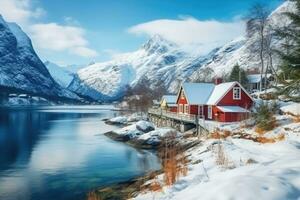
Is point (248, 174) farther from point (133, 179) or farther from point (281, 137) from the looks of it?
point (133, 179)

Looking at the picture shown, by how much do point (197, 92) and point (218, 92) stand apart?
5104 millimetres

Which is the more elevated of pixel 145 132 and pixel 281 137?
Result: pixel 281 137

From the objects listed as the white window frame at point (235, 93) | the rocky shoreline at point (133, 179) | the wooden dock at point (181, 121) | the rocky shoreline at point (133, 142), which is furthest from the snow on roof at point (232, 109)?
the rocky shoreline at point (133, 142)

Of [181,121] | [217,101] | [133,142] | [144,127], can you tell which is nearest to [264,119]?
[217,101]

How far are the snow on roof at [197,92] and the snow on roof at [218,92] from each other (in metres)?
1.18

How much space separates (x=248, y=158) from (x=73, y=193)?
15.1 meters

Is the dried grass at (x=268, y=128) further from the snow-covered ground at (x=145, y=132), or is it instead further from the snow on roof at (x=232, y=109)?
the snow-covered ground at (x=145, y=132)

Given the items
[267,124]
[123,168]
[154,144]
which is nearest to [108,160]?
[123,168]

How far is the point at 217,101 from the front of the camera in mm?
56781

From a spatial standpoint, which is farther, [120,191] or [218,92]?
[218,92]

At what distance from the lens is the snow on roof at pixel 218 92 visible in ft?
187

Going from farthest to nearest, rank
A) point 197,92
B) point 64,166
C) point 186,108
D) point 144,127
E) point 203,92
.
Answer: point 144,127 → point 186,108 → point 197,92 → point 203,92 → point 64,166

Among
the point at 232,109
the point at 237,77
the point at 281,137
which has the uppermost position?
the point at 237,77

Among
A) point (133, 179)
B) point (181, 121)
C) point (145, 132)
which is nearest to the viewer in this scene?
point (133, 179)
